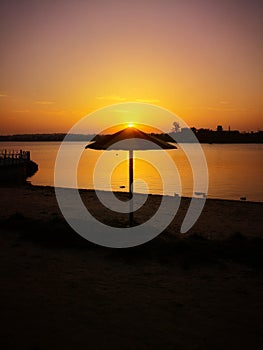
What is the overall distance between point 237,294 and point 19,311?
3.58m

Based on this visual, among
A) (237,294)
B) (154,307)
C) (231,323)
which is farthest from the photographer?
(237,294)

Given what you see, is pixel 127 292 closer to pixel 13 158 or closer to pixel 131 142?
pixel 131 142

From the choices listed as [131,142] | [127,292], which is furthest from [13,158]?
[127,292]

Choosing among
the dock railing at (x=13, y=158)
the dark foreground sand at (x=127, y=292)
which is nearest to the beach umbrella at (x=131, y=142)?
the dark foreground sand at (x=127, y=292)

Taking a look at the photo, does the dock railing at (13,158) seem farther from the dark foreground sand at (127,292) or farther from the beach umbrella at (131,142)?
the dark foreground sand at (127,292)

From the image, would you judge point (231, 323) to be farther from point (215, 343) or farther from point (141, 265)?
point (141, 265)

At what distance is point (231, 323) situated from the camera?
15.0 ft

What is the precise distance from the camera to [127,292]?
5.54 m

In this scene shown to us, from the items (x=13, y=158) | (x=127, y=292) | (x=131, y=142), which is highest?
(x=13, y=158)

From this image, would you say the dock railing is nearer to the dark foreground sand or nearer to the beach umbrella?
the beach umbrella

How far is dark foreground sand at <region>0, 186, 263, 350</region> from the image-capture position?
4184 millimetres

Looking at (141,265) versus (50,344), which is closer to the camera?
(50,344)

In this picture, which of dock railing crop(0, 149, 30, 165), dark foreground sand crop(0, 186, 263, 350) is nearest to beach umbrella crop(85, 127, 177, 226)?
dark foreground sand crop(0, 186, 263, 350)

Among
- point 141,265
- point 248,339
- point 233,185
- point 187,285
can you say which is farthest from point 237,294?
point 233,185
